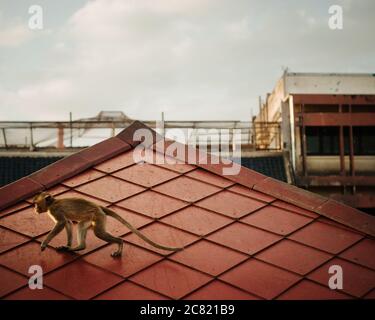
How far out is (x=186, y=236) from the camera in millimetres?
6117

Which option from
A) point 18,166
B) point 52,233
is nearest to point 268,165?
point 18,166

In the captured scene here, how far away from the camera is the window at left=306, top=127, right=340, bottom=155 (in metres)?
20.2

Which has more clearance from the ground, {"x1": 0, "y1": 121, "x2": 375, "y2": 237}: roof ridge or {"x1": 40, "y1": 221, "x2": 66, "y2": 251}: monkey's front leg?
{"x1": 0, "y1": 121, "x2": 375, "y2": 237}: roof ridge

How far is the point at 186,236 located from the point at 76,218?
1385 millimetres

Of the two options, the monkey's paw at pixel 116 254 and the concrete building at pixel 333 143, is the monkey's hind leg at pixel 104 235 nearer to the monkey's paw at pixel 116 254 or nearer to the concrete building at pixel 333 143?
the monkey's paw at pixel 116 254

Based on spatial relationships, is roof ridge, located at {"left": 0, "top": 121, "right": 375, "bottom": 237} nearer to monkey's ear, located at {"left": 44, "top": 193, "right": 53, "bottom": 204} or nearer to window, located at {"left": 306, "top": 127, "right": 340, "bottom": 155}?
monkey's ear, located at {"left": 44, "top": 193, "right": 53, "bottom": 204}

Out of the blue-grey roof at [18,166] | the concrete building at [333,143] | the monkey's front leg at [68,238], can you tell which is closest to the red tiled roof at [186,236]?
the monkey's front leg at [68,238]

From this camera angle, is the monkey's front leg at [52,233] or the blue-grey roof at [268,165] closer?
the monkey's front leg at [52,233]

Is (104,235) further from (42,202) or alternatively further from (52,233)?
(42,202)

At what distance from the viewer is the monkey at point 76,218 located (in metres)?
5.62

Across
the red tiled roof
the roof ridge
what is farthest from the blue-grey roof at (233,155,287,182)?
the red tiled roof

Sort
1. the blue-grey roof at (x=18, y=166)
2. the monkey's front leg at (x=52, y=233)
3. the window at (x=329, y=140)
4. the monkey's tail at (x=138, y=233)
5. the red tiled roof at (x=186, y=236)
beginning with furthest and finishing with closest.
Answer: the window at (x=329, y=140) < the blue-grey roof at (x=18, y=166) < the monkey's tail at (x=138, y=233) < the monkey's front leg at (x=52, y=233) < the red tiled roof at (x=186, y=236)
